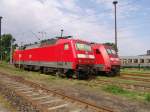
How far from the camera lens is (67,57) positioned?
20.2 metres

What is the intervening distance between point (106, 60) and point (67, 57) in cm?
454

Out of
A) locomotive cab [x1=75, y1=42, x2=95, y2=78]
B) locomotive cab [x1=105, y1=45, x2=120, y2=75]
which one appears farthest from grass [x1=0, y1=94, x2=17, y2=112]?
locomotive cab [x1=105, y1=45, x2=120, y2=75]

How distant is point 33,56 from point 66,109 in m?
20.2

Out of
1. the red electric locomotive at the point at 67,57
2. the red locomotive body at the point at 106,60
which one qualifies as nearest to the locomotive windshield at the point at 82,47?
the red electric locomotive at the point at 67,57

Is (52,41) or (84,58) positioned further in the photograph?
(52,41)

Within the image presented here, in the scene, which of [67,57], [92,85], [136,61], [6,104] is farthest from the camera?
[136,61]

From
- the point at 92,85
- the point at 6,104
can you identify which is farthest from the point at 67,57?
the point at 6,104

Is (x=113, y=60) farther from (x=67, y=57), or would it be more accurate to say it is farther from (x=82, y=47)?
(x=67, y=57)

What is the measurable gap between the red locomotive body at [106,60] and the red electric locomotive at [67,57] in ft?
6.65

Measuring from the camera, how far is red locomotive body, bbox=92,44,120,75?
2312 cm

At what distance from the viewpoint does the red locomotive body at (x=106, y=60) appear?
23.1 m

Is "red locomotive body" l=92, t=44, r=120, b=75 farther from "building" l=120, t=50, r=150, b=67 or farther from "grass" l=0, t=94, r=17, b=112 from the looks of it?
"building" l=120, t=50, r=150, b=67

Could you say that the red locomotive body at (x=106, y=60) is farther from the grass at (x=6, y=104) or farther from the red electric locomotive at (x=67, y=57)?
the grass at (x=6, y=104)

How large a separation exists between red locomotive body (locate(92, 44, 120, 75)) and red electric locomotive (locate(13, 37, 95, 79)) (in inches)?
79.8
